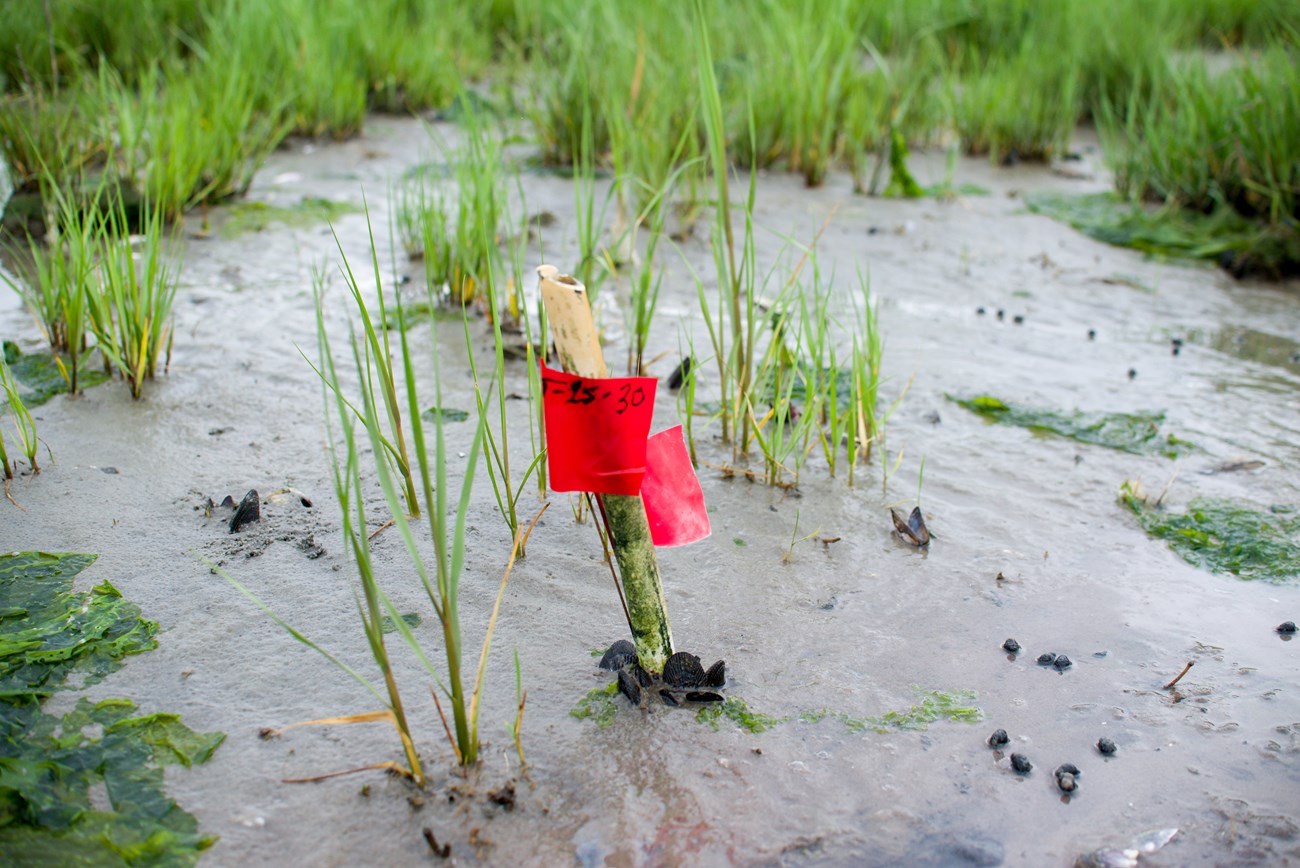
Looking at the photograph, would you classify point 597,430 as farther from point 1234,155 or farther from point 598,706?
point 1234,155

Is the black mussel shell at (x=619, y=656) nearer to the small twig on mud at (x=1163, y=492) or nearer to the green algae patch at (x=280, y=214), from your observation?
the small twig on mud at (x=1163, y=492)

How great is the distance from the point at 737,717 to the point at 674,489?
0.40 meters

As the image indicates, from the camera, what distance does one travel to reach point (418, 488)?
2.15m

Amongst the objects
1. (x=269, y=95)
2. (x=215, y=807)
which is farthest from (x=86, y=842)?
(x=269, y=95)

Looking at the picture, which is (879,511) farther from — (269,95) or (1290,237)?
(269,95)

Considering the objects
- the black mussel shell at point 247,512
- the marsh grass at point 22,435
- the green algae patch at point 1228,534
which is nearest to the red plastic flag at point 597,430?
the black mussel shell at point 247,512

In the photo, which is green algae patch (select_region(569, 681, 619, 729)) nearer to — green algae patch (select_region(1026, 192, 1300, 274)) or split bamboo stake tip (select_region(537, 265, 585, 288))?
split bamboo stake tip (select_region(537, 265, 585, 288))

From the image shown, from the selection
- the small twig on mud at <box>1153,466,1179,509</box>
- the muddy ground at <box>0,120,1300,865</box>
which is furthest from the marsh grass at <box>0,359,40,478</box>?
the small twig on mud at <box>1153,466,1179,509</box>

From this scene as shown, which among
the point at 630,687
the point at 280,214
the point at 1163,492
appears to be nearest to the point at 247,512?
the point at 630,687

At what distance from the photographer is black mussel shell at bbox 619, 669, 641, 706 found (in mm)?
1528

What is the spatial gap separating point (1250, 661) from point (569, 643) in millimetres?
1225

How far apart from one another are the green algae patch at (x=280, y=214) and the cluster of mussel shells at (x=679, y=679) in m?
2.77

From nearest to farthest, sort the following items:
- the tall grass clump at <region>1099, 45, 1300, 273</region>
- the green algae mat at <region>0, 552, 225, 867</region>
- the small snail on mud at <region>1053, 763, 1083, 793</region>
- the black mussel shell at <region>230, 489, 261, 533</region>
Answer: the green algae mat at <region>0, 552, 225, 867</region>, the small snail on mud at <region>1053, 763, 1083, 793</region>, the black mussel shell at <region>230, 489, 261, 533</region>, the tall grass clump at <region>1099, 45, 1300, 273</region>

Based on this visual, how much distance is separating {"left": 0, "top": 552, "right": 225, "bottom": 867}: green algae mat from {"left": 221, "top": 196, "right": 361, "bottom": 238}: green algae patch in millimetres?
2352
